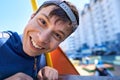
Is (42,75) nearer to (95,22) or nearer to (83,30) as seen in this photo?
(95,22)

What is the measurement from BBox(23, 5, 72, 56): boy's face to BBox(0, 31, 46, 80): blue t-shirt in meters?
0.02

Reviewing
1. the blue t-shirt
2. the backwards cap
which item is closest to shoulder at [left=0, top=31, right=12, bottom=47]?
the blue t-shirt

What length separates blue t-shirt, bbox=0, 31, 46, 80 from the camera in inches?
15.6

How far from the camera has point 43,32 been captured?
39 cm

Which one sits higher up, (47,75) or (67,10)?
(67,10)

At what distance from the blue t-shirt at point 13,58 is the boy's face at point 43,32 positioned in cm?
2

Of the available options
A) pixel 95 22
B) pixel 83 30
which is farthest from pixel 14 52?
pixel 83 30

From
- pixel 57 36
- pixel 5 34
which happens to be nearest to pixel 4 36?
pixel 5 34

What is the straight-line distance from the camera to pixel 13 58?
404mm

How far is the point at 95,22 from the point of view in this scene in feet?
50.7

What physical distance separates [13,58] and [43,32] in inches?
2.8

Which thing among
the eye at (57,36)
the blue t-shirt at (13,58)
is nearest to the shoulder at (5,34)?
the blue t-shirt at (13,58)

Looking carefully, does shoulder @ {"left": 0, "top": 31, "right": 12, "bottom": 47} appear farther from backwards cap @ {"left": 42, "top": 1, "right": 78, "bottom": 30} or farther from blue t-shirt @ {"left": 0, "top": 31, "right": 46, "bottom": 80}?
backwards cap @ {"left": 42, "top": 1, "right": 78, "bottom": 30}

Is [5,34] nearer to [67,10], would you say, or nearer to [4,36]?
[4,36]
